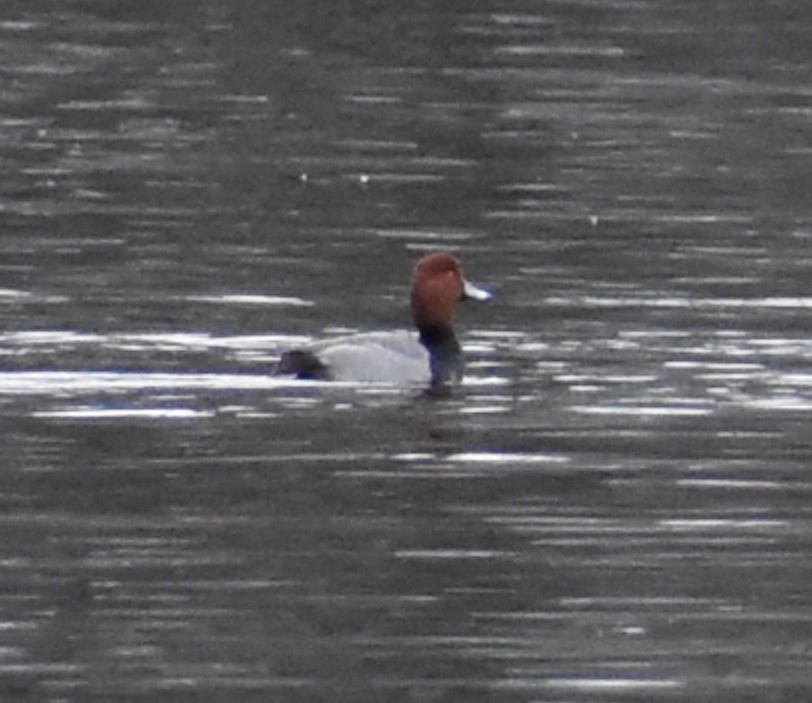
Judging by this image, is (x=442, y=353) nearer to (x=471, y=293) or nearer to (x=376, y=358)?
(x=376, y=358)

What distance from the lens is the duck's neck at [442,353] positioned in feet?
56.4

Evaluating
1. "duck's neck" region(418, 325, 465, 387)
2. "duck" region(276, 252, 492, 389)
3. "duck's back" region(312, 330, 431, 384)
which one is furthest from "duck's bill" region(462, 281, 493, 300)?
"duck's back" region(312, 330, 431, 384)

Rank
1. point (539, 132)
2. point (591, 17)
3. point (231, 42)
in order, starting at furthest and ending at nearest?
point (591, 17)
point (231, 42)
point (539, 132)

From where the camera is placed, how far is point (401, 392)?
17047mm

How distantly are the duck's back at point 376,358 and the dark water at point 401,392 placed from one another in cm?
12

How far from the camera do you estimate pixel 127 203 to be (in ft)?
75.3

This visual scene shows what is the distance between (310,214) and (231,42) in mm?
11001

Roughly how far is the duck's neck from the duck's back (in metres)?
0.05

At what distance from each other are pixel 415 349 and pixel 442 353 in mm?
205

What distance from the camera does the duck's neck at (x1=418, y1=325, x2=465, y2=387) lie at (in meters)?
17.2

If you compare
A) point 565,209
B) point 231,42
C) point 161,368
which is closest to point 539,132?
point 565,209

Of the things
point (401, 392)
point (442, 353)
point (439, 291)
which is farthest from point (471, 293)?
point (401, 392)

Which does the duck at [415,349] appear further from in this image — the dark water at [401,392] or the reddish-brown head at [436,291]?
the dark water at [401,392]

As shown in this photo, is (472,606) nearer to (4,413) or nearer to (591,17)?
(4,413)
